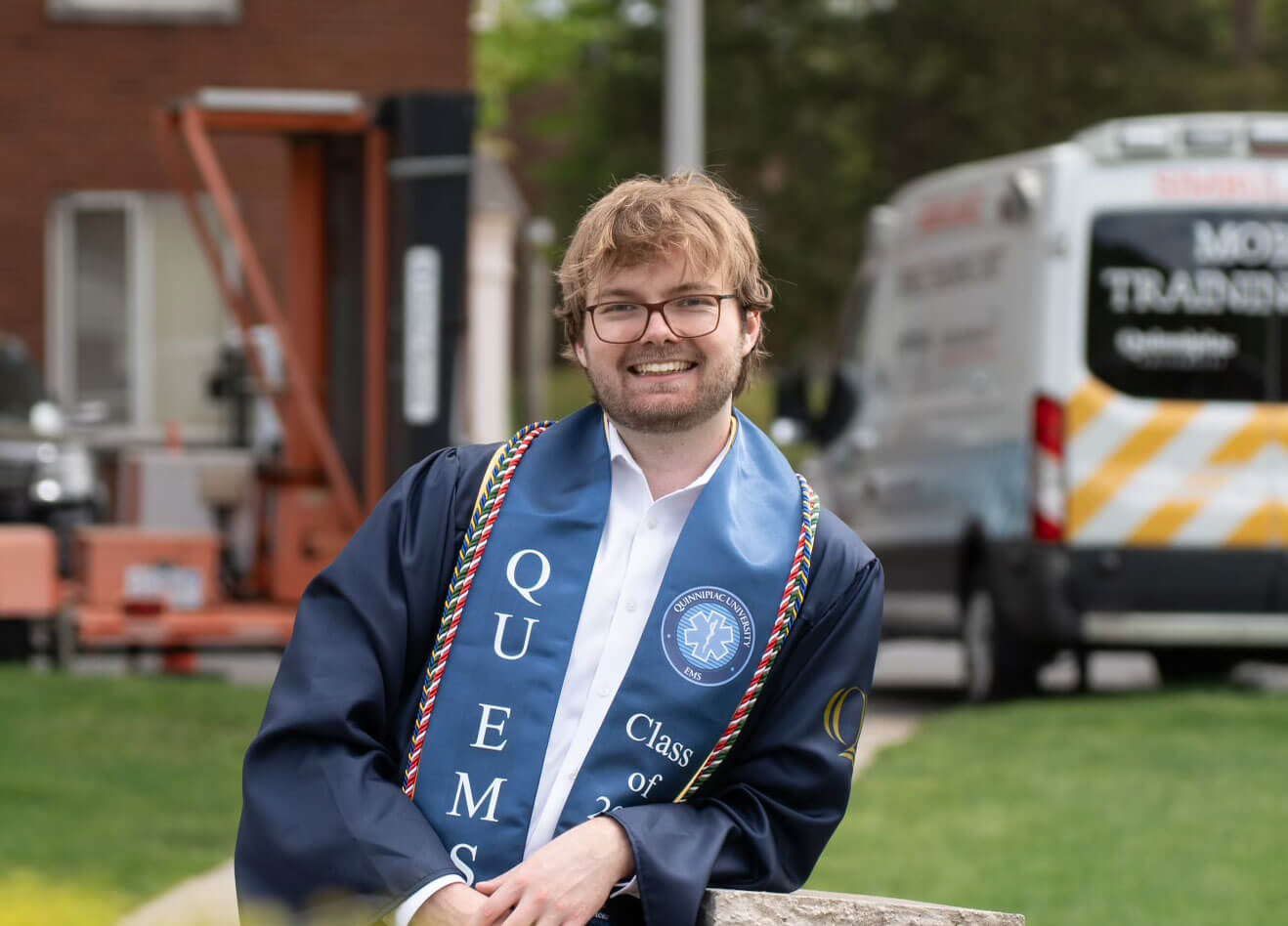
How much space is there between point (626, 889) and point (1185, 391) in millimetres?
8076

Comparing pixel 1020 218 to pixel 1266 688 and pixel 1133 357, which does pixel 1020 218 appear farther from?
pixel 1266 688

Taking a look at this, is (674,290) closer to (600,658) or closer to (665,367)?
(665,367)

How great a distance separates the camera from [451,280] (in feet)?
33.2

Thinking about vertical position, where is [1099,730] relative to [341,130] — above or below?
below

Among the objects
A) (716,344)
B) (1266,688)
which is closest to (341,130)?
(1266,688)

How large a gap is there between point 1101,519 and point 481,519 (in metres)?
7.79

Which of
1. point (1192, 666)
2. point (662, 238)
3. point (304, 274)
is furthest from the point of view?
point (1192, 666)

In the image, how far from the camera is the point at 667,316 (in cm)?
314

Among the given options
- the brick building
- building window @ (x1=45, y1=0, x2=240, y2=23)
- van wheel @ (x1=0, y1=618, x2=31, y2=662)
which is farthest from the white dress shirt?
building window @ (x1=45, y1=0, x2=240, y2=23)

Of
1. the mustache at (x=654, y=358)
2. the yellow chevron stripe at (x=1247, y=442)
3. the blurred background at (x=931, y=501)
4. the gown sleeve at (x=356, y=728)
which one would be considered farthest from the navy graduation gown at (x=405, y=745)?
the yellow chevron stripe at (x=1247, y=442)

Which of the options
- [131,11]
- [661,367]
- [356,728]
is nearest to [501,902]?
[356,728]

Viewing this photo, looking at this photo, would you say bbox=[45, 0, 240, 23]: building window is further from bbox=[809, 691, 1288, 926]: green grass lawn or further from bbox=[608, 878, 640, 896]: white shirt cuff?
bbox=[608, 878, 640, 896]: white shirt cuff

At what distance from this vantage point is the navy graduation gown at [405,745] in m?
2.95

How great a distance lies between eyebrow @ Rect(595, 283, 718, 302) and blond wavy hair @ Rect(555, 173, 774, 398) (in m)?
0.02
